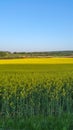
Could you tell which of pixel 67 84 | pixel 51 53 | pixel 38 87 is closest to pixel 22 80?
pixel 38 87

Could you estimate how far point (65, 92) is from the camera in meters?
13.1

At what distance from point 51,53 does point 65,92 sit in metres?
55.6

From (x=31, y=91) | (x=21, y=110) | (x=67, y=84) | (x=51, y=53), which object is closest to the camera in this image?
(x=21, y=110)

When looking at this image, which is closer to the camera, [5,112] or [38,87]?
[5,112]

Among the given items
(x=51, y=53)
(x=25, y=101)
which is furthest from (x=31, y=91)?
(x=51, y=53)

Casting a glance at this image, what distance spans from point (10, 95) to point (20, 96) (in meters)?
0.48

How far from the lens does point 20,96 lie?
12523 millimetres

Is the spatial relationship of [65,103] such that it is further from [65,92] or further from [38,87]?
[38,87]

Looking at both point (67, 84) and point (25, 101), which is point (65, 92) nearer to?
point (67, 84)

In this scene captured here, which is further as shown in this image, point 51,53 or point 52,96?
point 51,53

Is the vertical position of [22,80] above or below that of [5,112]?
above

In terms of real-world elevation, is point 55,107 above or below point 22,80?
below

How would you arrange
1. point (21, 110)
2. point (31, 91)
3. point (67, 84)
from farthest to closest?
point (67, 84) → point (31, 91) → point (21, 110)

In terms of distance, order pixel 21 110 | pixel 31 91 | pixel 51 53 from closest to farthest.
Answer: pixel 21 110, pixel 31 91, pixel 51 53
